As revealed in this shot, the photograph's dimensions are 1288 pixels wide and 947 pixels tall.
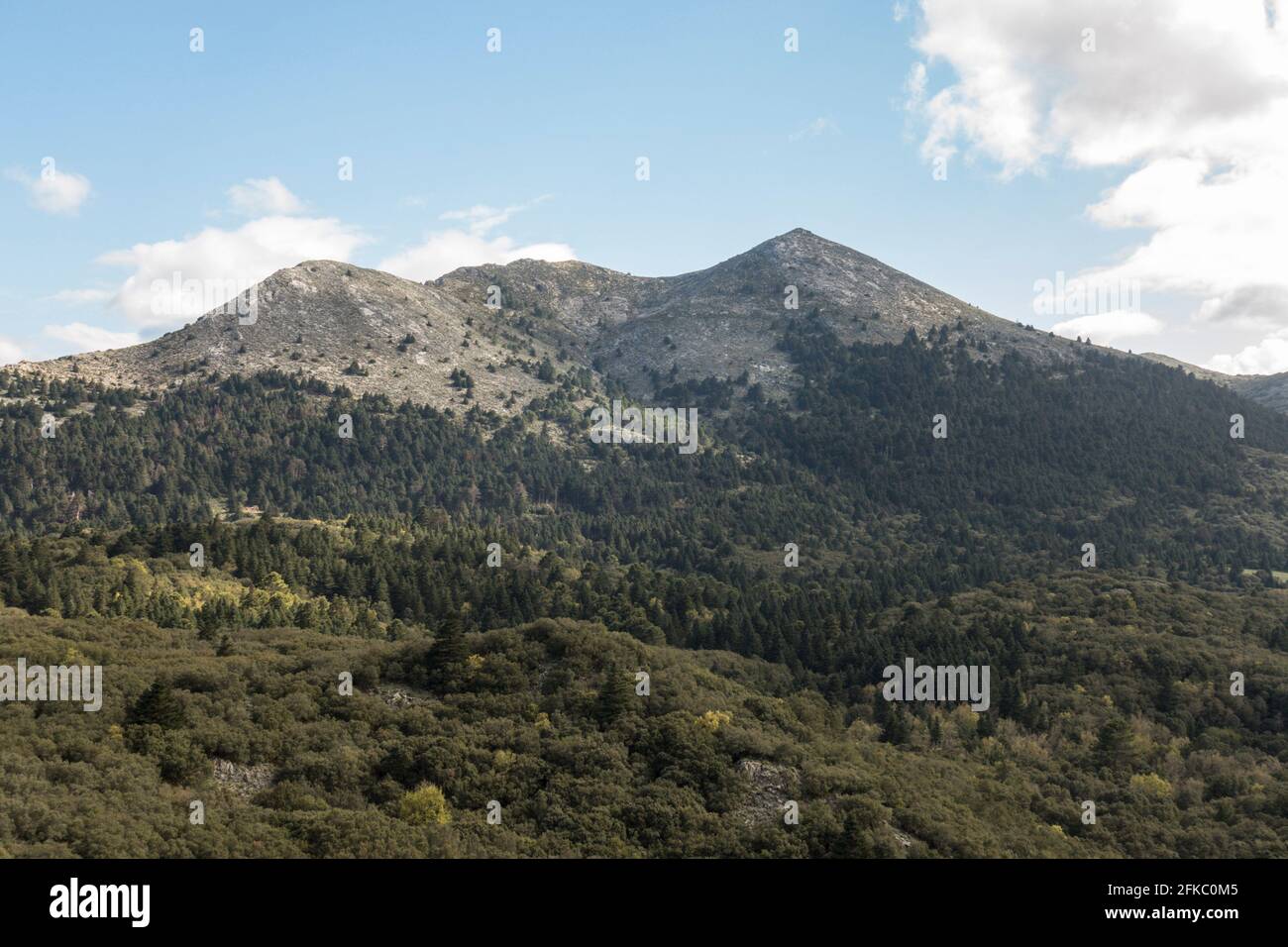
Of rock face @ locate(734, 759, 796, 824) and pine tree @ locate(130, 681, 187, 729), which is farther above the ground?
pine tree @ locate(130, 681, 187, 729)

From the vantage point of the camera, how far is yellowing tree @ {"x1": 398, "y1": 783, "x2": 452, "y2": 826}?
47750 millimetres

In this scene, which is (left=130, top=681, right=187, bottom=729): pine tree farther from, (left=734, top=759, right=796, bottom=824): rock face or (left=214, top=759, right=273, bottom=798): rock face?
(left=734, top=759, right=796, bottom=824): rock face

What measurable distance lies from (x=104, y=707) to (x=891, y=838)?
49.0m

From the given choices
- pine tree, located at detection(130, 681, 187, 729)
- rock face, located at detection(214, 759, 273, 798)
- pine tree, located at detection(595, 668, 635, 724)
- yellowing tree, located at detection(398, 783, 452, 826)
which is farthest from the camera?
pine tree, located at detection(595, 668, 635, 724)

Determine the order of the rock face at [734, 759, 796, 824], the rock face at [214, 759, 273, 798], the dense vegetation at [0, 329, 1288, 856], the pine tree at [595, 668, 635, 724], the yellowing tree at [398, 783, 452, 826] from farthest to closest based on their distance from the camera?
the pine tree at [595, 668, 635, 724] → the rock face at [734, 759, 796, 824] → the rock face at [214, 759, 273, 798] → the yellowing tree at [398, 783, 452, 826] → the dense vegetation at [0, 329, 1288, 856]

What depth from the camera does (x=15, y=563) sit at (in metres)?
100

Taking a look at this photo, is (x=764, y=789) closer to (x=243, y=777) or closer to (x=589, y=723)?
(x=589, y=723)

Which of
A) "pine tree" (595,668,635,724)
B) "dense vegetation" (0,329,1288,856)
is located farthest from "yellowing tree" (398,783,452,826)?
"pine tree" (595,668,635,724)

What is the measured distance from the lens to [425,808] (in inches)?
1911

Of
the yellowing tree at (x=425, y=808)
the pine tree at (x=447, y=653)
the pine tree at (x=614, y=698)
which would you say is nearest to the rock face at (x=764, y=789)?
the pine tree at (x=614, y=698)

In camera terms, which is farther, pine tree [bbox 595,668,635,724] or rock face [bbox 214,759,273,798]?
pine tree [bbox 595,668,635,724]

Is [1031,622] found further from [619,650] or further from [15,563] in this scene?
[15,563]

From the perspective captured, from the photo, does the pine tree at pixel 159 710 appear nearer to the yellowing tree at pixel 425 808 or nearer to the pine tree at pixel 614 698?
the yellowing tree at pixel 425 808

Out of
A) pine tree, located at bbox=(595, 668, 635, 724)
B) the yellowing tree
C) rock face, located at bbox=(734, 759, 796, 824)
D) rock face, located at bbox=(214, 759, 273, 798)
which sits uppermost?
pine tree, located at bbox=(595, 668, 635, 724)
